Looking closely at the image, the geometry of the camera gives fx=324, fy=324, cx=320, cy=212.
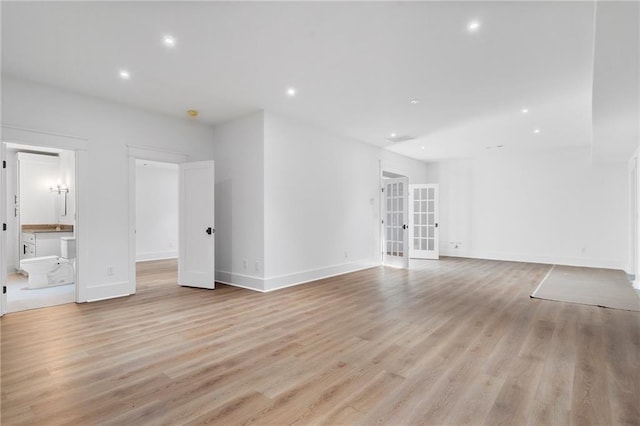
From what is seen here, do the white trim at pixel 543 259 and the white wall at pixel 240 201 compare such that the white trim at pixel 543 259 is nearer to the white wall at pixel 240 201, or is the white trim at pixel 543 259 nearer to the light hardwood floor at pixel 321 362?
the light hardwood floor at pixel 321 362

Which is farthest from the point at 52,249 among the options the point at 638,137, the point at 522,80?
the point at 638,137

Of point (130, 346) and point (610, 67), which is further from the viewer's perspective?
point (130, 346)

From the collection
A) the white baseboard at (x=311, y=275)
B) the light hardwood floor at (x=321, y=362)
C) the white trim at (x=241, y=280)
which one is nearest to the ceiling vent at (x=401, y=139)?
the white baseboard at (x=311, y=275)

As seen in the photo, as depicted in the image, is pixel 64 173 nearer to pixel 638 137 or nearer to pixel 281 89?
pixel 281 89

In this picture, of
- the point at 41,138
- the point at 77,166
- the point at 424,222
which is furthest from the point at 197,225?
the point at 424,222

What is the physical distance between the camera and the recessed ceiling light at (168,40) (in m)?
2.96

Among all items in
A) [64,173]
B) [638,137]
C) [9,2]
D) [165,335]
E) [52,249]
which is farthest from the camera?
[64,173]

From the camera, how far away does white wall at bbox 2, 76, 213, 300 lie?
159 inches

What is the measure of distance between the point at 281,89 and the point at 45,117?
298 cm

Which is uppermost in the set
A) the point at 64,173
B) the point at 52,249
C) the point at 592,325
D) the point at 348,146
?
the point at 348,146

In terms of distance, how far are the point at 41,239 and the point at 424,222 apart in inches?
357

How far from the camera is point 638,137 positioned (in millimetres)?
4742

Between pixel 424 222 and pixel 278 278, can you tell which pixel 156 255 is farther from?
pixel 424 222

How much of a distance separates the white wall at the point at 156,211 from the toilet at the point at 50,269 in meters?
2.71
